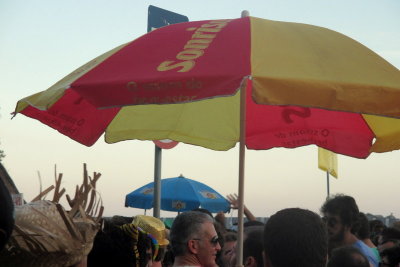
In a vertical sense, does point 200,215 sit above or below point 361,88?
below

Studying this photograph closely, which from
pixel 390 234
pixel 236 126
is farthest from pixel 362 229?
pixel 236 126

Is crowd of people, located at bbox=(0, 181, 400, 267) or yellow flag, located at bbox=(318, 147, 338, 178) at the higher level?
yellow flag, located at bbox=(318, 147, 338, 178)

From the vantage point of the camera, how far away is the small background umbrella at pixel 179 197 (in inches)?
528

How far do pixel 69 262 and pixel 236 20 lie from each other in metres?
2.80

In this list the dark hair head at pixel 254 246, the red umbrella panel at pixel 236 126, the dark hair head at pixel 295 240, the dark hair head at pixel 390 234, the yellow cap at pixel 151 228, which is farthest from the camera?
the dark hair head at pixel 390 234

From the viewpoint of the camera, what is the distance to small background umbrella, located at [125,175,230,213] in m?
13.4

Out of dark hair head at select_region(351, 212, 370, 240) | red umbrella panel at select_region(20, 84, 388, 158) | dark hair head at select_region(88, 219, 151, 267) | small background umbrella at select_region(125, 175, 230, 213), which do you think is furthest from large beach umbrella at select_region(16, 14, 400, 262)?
small background umbrella at select_region(125, 175, 230, 213)

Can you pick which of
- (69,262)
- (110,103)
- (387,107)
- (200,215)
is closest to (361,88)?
(387,107)

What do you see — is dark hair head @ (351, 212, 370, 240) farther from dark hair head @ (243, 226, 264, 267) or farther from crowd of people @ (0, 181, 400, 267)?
dark hair head @ (243, 226, 264, 267)

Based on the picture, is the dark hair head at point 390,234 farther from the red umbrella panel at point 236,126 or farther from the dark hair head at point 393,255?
the dark hair head at point 393,255

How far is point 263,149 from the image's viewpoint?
5.98 meters

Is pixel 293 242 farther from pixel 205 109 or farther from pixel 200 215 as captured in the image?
pixel 205 109

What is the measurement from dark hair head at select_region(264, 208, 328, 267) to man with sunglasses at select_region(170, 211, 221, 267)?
183 centimetres

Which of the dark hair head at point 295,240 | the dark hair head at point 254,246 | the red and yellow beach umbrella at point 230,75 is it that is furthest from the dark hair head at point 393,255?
the dark hair head at point 295,240
